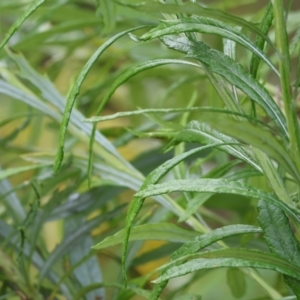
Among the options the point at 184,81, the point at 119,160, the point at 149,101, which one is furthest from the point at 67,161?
the point at 149,101

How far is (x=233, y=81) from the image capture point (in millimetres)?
223

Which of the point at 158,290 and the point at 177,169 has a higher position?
the point at 177,169

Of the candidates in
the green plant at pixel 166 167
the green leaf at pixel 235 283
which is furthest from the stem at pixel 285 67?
the green leaf at pixel 235 283

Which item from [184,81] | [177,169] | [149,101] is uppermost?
[149,101]

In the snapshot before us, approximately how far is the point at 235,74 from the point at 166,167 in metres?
0.05

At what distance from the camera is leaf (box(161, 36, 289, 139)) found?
224 millimetres

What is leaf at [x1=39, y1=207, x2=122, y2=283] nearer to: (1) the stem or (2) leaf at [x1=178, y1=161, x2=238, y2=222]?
(2) leaf at [x1=178, y1=161, x2=238, y2=222]

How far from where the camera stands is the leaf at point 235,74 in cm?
22

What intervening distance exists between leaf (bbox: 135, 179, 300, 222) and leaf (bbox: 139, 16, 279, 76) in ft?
0.15

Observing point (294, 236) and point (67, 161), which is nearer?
point (294, 236)

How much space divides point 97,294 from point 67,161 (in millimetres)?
96

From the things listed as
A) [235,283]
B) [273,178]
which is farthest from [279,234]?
[235,283]

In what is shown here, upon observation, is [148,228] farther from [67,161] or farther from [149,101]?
[149,101]

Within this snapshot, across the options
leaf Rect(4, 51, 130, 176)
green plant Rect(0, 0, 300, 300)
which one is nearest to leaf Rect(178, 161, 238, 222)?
green plant Rect(0, 0, 300, 300)
